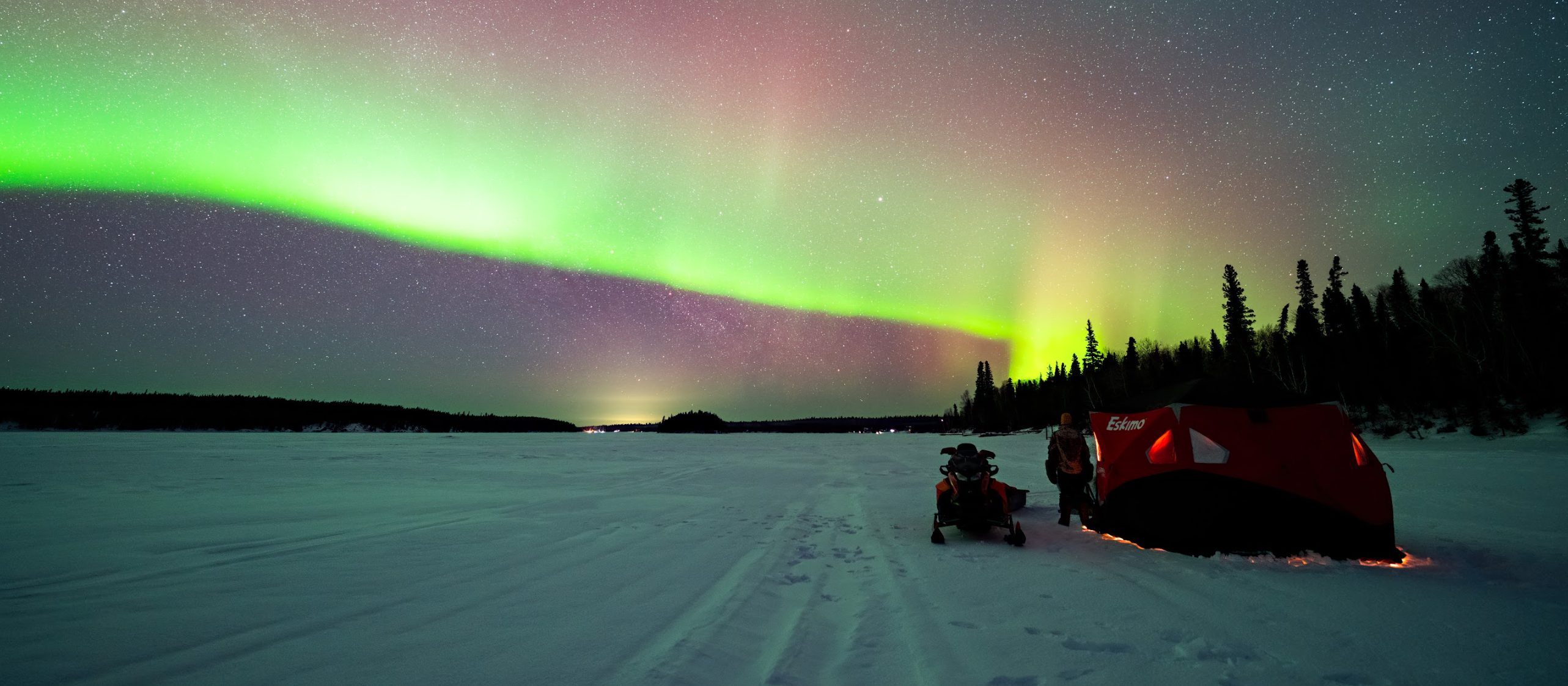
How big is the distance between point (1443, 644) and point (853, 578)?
4.60 meters

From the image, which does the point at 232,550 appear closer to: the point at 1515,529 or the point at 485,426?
the point at 1515,529

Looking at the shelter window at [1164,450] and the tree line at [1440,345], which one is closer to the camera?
the shelter window at [1164,450]

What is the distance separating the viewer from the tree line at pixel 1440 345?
105 feet

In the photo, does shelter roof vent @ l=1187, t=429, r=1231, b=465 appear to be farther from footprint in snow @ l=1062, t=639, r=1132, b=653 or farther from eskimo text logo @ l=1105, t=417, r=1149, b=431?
footprint in snow @ l=1062, t=639, r=1132, b=653

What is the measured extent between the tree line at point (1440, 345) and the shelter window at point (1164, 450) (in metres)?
1.38

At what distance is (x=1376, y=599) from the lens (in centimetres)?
521

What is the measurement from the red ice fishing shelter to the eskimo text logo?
0.73 ft

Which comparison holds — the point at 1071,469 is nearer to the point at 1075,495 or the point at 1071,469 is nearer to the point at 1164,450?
the point at 1075,495

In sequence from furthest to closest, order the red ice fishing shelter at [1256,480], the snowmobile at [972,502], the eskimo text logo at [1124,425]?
1. the snowmobile at [972,502]
2. the eskimo text logo at [1124,425]
3. the red ice fishing shelter at [1256,480]

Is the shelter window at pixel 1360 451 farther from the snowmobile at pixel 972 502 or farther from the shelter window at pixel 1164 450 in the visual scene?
the snowmobile at pixel 972 502

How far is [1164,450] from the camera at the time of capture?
7.49m

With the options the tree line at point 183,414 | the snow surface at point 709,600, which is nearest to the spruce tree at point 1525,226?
the snow surface at point 709,600

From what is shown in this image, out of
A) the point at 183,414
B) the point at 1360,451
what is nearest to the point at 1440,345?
the point at 1360,451

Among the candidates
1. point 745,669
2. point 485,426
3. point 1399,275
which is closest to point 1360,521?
point 745,669
